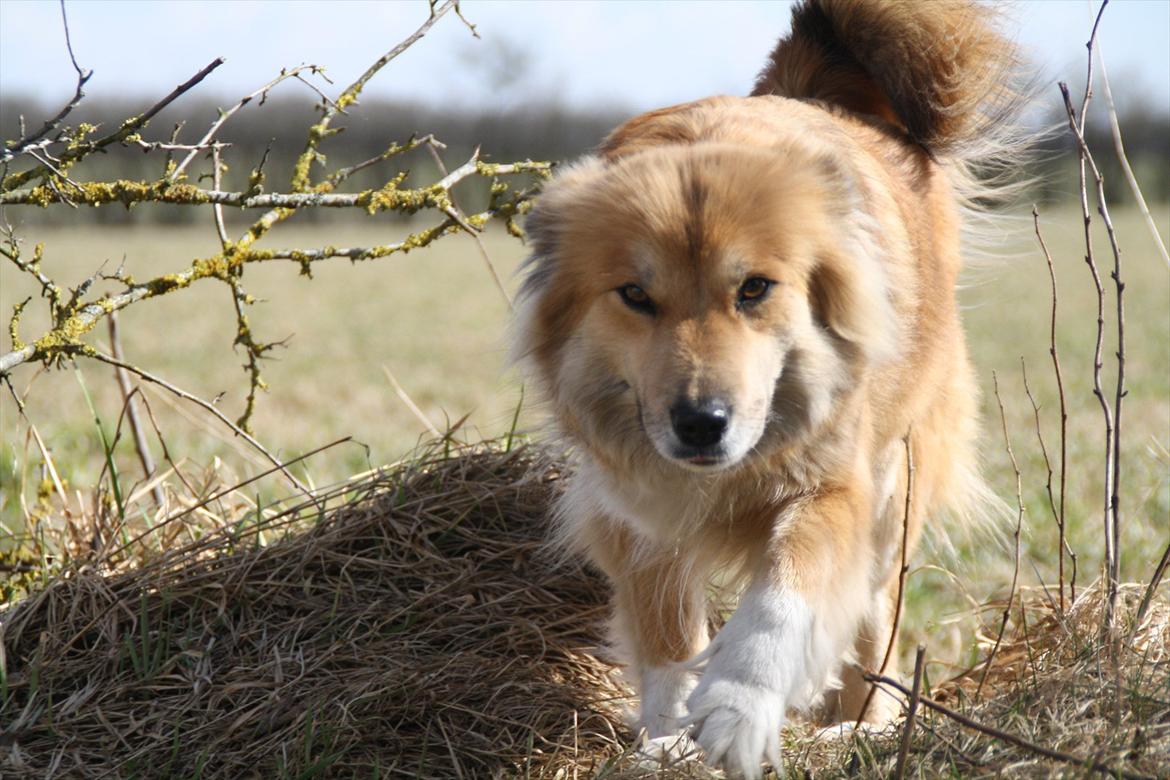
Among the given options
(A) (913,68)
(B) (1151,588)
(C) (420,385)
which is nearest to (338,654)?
(B) (1151,588)

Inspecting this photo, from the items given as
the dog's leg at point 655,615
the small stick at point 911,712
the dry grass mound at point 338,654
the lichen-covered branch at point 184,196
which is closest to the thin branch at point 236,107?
the lichen-covered branch at point 184,196

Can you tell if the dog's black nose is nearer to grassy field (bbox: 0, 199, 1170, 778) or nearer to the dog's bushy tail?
grassy field (bbox: 0, 199, 1170, 778)

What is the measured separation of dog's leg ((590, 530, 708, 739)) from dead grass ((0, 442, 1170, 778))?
0.51 ft

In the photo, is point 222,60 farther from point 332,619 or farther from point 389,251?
point 332,619

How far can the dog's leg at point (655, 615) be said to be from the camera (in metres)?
3.10

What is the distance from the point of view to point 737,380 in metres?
2.58

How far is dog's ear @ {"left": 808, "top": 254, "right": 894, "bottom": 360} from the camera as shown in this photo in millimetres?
2873

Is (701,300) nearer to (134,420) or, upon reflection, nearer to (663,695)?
(663,695)

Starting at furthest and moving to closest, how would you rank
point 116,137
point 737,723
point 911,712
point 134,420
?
point 134,420
point 116,137
point 737,723
point 911,712

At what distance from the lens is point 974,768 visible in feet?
7.43

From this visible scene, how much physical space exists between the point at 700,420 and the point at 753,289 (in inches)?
16.3

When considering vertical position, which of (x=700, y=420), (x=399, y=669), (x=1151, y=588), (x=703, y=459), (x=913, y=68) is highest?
(x=913, y=68)

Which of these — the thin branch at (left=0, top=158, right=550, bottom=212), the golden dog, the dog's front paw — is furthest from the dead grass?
the thin branch at (left=0, top=158, right=550, bottom=212)

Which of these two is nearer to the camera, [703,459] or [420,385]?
[703,459]
